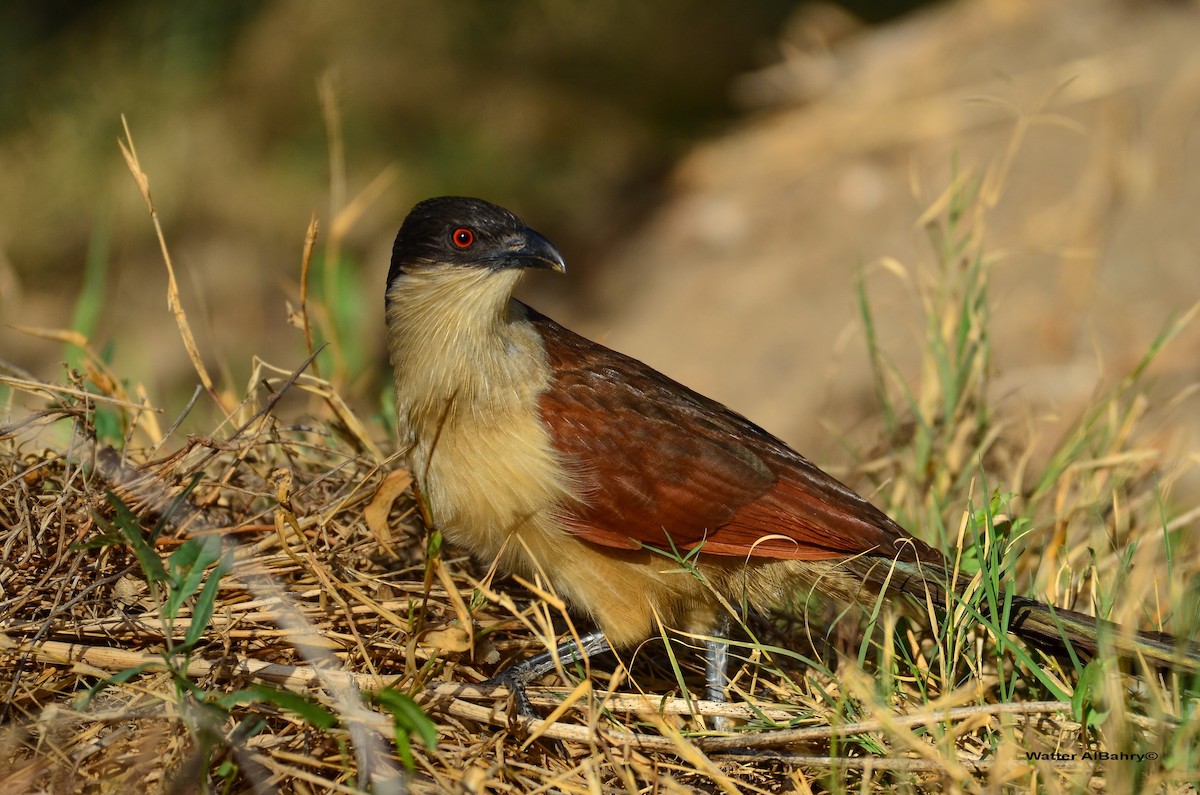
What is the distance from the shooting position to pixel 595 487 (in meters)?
2.53

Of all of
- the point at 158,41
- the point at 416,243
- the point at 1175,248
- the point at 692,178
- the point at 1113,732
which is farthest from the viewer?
the point at 692,178

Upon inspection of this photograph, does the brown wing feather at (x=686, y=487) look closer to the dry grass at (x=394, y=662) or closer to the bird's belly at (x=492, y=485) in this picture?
the bird's belly at (x=492, y=485)

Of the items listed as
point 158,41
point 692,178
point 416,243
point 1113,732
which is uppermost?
point 692,178

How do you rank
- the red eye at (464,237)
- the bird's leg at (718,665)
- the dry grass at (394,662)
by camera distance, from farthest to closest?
the red eye at (464,237) → the bird's leg at (718,665) → the dry grass at (394,662)

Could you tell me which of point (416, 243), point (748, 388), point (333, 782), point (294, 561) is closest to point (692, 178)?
point (748, 388)

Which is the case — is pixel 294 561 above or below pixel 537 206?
below

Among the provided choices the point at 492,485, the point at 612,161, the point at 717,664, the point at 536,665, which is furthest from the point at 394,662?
the point at 612,161

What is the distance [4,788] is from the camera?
1.86m

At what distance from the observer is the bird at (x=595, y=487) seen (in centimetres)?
253

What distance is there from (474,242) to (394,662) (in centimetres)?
107

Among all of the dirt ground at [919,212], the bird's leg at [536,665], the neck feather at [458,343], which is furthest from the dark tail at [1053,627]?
the dirt ground at [919,212]

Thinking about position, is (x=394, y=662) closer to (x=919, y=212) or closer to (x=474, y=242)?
(x=474, y=242)

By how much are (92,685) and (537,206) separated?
6.14 m

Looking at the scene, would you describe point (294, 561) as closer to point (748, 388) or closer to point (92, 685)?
point (92, 685)
